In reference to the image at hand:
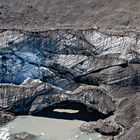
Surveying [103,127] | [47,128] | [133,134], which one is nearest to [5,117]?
[47,128]

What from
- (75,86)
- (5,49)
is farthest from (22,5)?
(75,86)

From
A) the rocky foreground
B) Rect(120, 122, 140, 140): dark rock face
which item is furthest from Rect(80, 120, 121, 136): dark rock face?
Rect(120, 122, 140, 140): dark rock face

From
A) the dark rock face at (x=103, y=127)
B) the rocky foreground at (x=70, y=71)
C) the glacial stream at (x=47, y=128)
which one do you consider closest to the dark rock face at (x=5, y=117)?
the glacial stream at (x=47, y=128)

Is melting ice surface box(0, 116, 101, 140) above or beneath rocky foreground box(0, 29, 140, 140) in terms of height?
beneath

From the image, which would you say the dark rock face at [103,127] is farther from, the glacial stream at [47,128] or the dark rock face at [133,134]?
the dark rock face at [133,134]

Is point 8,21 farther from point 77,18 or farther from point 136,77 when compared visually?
point 136,77

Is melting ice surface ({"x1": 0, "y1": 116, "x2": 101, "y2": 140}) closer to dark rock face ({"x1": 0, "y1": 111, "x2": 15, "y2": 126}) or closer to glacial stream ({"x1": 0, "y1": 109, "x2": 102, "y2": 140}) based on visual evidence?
glacial stream ({"x1": 0, "y1": 109, "x2": 102, "y2": 140})

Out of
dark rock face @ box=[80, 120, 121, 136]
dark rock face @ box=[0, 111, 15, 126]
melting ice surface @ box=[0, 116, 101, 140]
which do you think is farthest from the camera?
dark rock face @ box=[0, 111, 15, 126]

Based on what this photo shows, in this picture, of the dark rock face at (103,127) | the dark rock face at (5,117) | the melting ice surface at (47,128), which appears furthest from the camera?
the dark rock face at (5,117)
